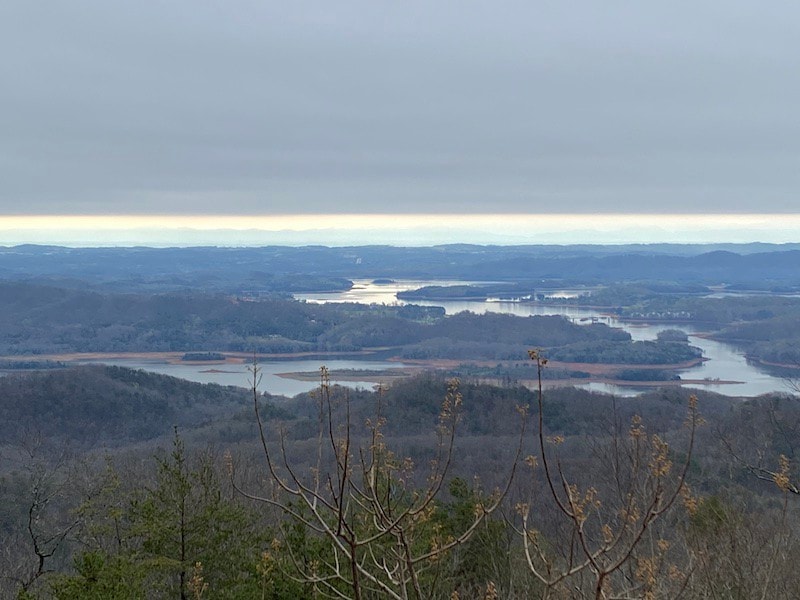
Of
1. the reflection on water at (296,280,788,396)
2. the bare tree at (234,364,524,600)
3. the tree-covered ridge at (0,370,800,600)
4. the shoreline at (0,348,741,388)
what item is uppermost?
the bare tree at (234,364,524,600)

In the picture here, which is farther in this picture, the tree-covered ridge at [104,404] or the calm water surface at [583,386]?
the calm water surface at [583,386]

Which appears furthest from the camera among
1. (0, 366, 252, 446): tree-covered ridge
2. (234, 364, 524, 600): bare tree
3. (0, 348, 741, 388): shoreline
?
(0, 348, 741, 388): shoreline

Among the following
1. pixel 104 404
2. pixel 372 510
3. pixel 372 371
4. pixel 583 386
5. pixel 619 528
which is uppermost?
pixel 372 510

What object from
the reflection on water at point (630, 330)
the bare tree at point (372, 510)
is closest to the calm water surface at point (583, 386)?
the reflection on water at point (630, 330)

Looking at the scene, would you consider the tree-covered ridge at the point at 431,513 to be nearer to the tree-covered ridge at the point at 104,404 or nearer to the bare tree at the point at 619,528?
the bare tree at the point at 619,528

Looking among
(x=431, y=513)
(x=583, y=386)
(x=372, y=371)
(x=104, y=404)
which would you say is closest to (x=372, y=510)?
(x=431, y=513)

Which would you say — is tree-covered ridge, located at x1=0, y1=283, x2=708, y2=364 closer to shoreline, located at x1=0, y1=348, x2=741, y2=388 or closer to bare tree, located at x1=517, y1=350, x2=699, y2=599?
shoreline, located at x1=0, y1=348, x2=741, y2=388

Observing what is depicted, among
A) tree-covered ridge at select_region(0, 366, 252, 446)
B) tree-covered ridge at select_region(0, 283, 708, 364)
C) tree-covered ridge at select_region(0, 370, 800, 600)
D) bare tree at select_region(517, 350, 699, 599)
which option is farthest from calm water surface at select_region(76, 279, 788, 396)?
bare tree at select_region(517, 350, 699, 599)

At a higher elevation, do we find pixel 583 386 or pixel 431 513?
pixel 431 513

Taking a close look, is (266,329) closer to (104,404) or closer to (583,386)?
(104,404)

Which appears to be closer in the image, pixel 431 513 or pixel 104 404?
pixel 431 513

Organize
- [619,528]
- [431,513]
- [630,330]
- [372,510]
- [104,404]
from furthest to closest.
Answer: [630,330]
[104,404]
[431,513]
[619,528]
[372,510]

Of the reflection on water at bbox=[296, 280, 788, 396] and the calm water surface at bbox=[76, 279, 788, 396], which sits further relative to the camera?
the calm water surface at bbox=[76, 279, 788, 396]
